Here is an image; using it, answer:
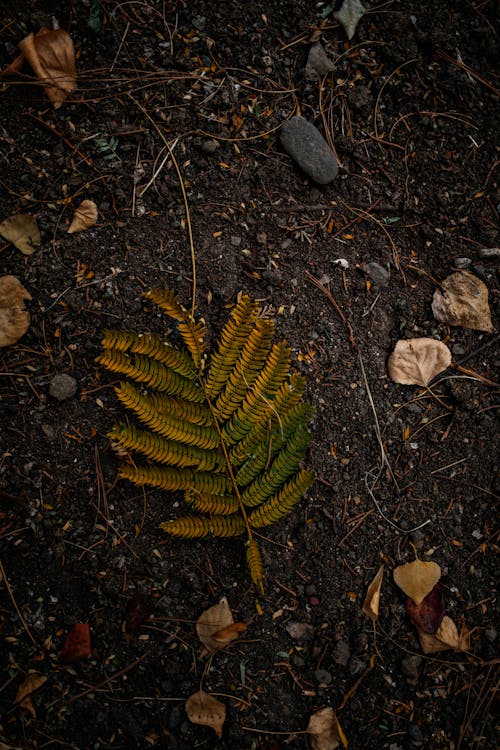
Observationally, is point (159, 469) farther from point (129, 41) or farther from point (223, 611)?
point (129, 41)

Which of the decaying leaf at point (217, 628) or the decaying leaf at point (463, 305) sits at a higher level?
the decaying leaf at point (463, 305)

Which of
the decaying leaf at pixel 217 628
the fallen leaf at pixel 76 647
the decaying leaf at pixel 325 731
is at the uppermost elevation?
the fallen leaf at pixel 76 647

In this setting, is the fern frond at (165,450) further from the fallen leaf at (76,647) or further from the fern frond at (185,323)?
the fallen leaf at (76,647)

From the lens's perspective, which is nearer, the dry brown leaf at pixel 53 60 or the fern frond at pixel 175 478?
the fern frond at pixel 175 478

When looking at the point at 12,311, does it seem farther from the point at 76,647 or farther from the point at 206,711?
the point at 206,711

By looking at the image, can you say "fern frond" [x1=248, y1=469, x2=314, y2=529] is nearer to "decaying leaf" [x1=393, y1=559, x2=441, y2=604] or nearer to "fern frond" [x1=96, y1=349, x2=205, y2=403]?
"fern frond" [x1=96, y1=349, x2=205, y2=403]

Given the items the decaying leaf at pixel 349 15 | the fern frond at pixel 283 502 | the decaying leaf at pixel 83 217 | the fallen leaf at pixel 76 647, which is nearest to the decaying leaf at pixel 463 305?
the fern frond at pixel 283 502

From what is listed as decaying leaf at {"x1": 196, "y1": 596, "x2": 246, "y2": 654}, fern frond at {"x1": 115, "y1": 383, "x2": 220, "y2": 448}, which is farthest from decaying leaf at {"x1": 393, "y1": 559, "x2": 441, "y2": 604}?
fern frond at {"x1": 115, "y1": 383, "x2": 220, "y2": 448}

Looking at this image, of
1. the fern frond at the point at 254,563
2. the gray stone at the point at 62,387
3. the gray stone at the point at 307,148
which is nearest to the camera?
the fern frond at the point at 254,563
